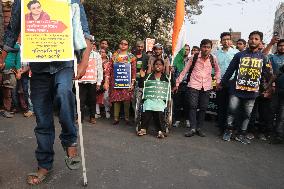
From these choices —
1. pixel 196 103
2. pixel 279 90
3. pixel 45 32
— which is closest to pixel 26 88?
pixel 196 103

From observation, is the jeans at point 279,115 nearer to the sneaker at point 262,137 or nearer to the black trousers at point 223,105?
the sneaker at point 262,137

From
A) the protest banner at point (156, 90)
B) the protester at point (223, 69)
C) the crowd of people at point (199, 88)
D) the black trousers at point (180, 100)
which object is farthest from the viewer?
the black trousers at point (180, 100)

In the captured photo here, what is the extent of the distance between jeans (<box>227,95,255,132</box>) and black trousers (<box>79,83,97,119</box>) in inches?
117

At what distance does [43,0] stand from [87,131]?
3.81 metres

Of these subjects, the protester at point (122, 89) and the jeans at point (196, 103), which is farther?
the protester at point (122, 89)

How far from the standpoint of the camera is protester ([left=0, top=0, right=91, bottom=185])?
3.87 meters

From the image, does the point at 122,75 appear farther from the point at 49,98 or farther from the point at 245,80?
the point at 49,98

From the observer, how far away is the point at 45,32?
3857mm

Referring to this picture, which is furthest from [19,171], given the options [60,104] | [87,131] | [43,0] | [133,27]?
[133,27]

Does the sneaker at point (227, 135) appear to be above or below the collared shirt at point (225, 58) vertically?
below

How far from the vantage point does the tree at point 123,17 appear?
21.8m

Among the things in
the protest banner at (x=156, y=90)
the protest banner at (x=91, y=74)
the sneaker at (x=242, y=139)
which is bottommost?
the sneaker at (x=242, y=139)

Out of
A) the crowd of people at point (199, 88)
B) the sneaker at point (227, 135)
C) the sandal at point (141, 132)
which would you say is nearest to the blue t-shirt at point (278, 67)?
the crowd of people at point (199, 88)

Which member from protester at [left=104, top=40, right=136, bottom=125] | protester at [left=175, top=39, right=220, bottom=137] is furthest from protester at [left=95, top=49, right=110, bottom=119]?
protester at [left=175, top=39, right=220, bottom=137]
